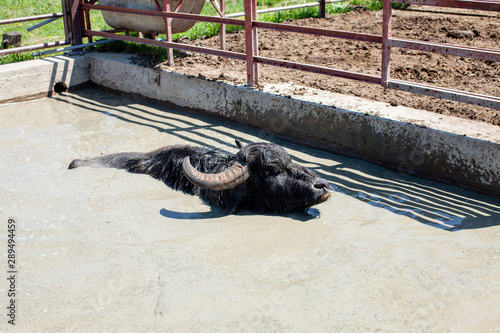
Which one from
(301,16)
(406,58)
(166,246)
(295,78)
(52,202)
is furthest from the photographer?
(301,16)

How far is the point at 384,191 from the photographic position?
5.23 meters

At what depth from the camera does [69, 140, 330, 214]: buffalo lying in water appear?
4.68 m

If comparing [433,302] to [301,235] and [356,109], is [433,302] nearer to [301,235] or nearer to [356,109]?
[301,235]

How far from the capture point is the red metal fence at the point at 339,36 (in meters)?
5.07

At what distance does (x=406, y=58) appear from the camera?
27.5 ft

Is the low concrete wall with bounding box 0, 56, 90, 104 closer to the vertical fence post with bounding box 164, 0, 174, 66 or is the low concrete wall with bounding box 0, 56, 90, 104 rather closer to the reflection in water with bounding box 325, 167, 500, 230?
the vertical fence post with bounding box 164, 0, 174, 66

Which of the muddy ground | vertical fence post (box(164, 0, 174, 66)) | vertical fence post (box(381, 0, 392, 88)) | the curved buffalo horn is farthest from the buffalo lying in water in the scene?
vertical fence post (box(164, 0, 174, 66))

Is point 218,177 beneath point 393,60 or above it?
beneath

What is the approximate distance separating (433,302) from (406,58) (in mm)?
5672

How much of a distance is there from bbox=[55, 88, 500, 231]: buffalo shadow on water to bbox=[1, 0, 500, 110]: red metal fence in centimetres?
88

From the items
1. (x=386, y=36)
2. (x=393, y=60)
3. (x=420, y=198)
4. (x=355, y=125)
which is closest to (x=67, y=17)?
(x=393, y=60)

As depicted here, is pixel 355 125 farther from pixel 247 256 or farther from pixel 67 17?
pixel 67 17

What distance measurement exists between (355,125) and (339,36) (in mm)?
1019

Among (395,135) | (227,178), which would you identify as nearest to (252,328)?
(227,178)
